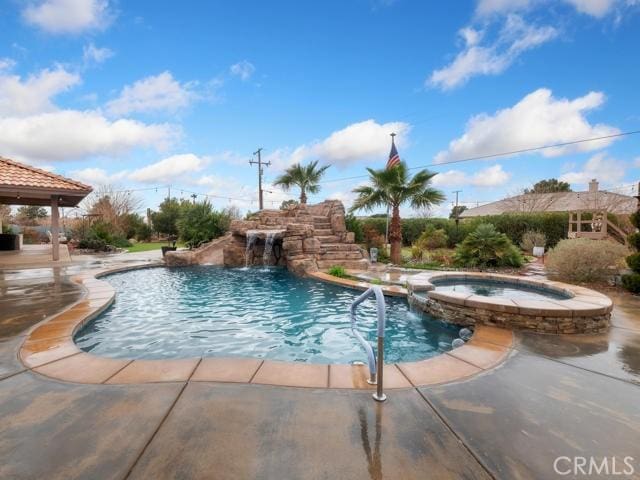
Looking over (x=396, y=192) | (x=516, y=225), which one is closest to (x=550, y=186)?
(x=516, y=225)

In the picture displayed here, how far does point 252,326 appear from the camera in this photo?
5.35 meters

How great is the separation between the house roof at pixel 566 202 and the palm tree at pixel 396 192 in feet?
47.6

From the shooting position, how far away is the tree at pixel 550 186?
3142 cm

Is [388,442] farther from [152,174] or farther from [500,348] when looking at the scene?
[152,174]

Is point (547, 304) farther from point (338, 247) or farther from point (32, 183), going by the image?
point (32, 183)

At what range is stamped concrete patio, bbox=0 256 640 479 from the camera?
5.73 feet

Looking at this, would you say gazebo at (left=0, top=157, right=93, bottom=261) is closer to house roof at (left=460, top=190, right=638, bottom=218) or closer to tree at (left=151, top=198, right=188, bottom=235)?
tree at (left=151, top=198, right=188, bottom=235)

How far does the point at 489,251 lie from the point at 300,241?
7.05 meters

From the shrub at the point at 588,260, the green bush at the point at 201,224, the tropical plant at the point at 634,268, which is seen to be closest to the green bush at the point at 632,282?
the tropical plant at the point at 634,268

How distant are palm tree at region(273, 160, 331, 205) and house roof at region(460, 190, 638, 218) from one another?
49.0 ft

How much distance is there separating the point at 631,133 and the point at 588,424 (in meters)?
14.0

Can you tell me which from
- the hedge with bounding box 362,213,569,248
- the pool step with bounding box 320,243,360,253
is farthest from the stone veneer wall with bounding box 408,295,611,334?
the hedge with bounding box 362,213,569,248

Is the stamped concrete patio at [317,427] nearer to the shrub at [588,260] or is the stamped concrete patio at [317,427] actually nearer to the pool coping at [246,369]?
the pool coping at [246,369]

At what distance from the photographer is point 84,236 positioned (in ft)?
60.7
